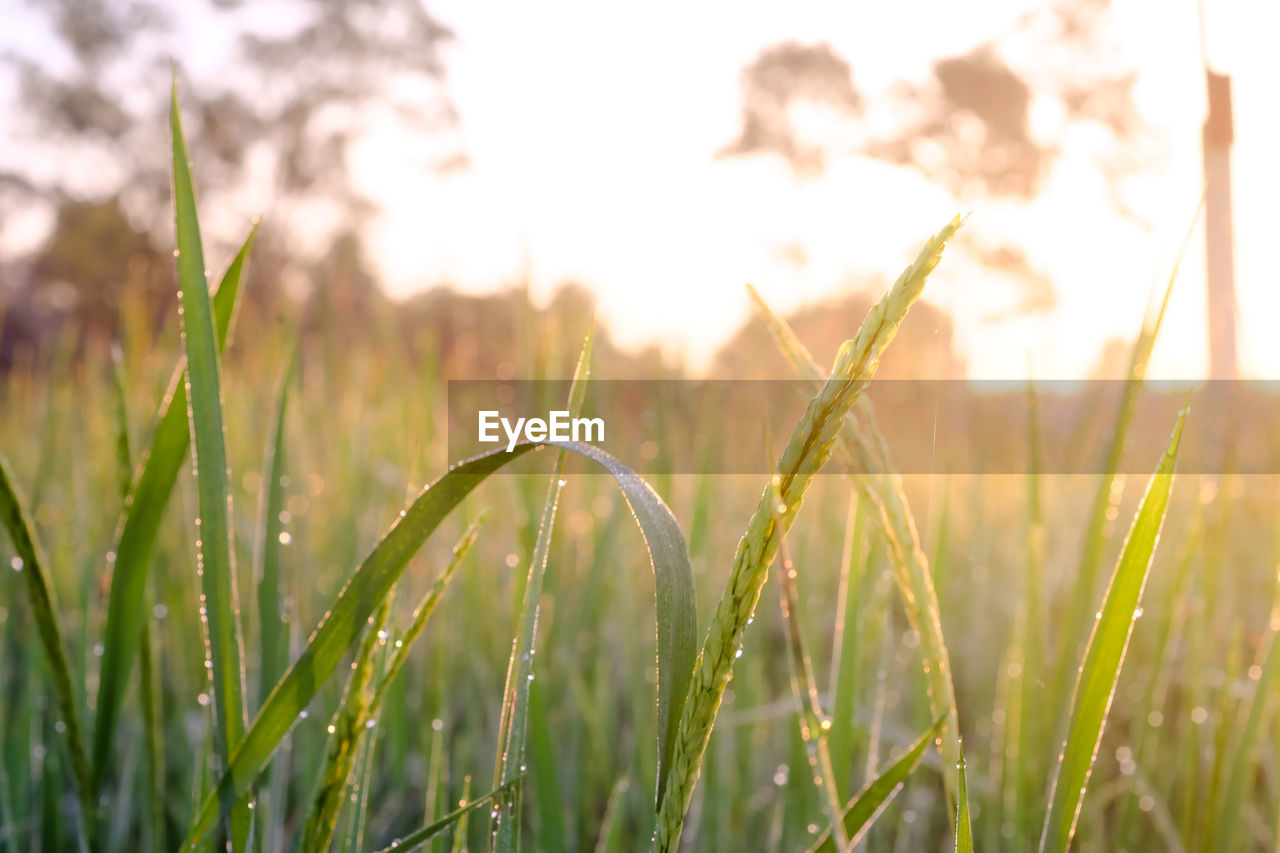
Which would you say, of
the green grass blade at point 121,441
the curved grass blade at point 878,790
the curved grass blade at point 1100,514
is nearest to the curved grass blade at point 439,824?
the curved grass blade at point 878,790

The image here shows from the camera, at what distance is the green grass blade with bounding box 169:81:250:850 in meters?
0.39

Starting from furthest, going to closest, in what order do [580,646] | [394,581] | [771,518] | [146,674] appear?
[580,646] < [146,674] < [394,581] < [771,518]

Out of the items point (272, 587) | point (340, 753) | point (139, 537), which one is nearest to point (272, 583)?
point (272, 587)

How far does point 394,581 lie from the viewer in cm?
36

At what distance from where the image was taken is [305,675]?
1.18 ft

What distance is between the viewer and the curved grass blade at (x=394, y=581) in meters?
0.28

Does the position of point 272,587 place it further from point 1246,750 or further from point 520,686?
point 1246,750

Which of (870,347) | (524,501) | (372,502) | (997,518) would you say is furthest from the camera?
(997,518)

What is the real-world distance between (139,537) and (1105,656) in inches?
17.3

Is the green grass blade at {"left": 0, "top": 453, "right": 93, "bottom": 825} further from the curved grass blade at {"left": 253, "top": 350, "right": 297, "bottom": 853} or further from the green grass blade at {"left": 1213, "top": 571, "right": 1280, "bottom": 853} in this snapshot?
the green grass blade at {"left": 1213, "top": 571, "right": 1280, "bottom": 853}

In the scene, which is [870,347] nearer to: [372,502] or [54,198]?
[372,502]

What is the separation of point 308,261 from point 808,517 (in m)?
11.9

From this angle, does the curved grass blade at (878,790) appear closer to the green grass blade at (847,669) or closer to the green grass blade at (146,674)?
the green grass blade at (847,669)

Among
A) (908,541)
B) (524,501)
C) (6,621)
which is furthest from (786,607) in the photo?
(6,621)
